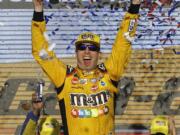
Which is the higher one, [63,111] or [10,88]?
[63,111]

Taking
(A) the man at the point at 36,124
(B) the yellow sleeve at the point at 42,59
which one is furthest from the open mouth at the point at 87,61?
(A) the man at the point at 36,124

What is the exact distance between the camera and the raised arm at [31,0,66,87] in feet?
15.6

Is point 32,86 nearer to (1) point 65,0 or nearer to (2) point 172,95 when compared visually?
(1) point 65,0

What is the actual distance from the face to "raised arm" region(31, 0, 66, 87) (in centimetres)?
20

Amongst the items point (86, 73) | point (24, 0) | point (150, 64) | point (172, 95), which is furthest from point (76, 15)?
point (86, 73)

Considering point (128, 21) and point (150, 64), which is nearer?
point (128, 21)

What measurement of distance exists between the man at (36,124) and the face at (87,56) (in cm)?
62

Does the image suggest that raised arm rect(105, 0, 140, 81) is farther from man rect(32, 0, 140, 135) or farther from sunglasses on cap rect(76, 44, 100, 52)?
sunglasses on cap rect(76, 44, 100, 52)

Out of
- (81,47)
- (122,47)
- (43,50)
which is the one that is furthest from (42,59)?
(122,47)

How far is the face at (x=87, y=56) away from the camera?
15.9ft

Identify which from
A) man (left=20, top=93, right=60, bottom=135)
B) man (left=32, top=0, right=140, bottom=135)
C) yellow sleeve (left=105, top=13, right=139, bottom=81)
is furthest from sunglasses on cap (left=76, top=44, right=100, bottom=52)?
man (left=20, top=93, right=60, bottom=135)

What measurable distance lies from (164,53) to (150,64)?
1.04ft

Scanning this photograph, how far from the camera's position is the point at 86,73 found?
4.95 meters

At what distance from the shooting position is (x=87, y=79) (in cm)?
493
